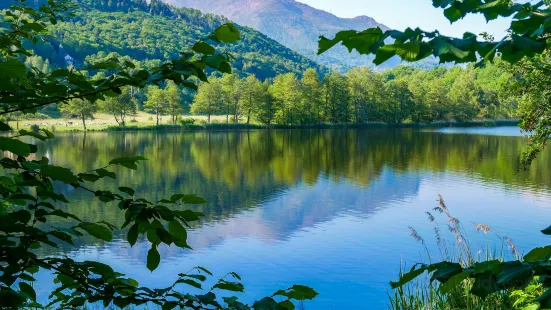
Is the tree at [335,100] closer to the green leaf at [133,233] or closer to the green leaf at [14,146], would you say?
the green leaf at [133,233]

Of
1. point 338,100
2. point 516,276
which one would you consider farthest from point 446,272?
point 338,100

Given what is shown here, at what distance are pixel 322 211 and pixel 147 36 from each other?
133 m

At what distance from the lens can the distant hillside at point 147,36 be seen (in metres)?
116

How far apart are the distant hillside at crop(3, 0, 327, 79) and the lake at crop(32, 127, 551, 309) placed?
2843 inches

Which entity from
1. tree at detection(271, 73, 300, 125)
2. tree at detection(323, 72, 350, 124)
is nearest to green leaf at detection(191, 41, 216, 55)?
tree at detection(271, 73, 300, 125)

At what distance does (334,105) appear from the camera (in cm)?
7519

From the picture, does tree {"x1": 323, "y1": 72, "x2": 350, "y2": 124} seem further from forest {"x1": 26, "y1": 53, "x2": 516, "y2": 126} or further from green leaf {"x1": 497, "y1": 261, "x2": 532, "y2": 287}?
green leaf {"x1": 497, "y1": 261, "x2": 532, "y2": 287}

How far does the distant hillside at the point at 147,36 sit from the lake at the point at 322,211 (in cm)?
7221

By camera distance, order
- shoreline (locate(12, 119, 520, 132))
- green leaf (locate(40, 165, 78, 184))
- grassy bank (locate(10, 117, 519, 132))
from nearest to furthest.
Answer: green leaf (locate(40, 165, 78, 184))
shoreline (locate(12, 119, 520, 132))
grassy bank (locate(10, 117, 519, 132))

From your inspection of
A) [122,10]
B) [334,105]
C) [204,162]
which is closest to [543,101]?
[204,162]

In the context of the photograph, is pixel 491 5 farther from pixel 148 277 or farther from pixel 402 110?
pixel 402 110

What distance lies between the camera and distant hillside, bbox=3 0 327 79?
11557 centimetres

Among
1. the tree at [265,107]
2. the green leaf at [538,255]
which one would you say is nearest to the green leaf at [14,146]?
the green leaf at [538,255]

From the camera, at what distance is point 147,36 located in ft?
454
